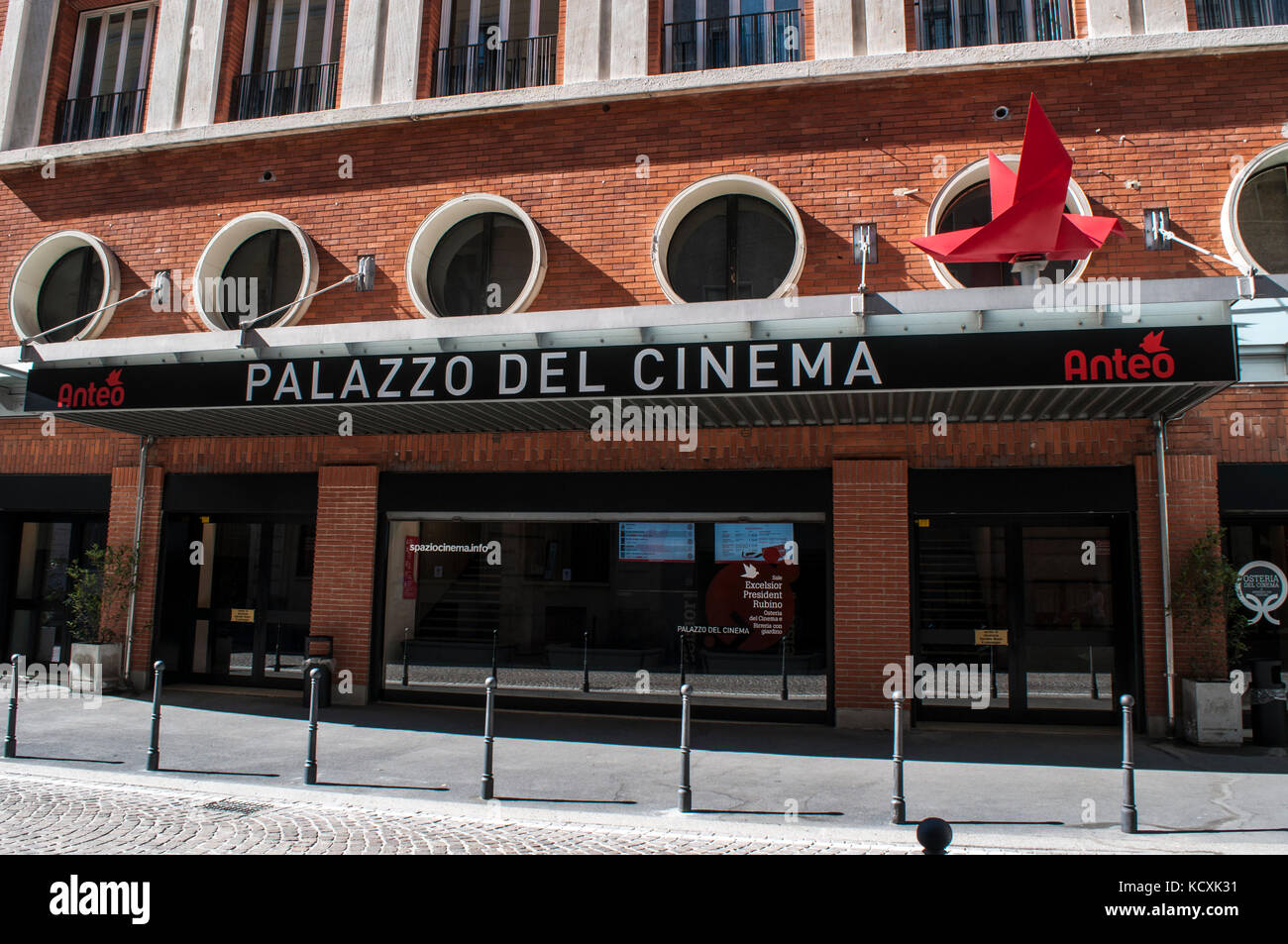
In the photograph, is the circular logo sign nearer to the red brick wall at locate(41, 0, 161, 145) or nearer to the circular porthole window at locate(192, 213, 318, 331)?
the circular porthole window at locate(192, 213, 318, 331)

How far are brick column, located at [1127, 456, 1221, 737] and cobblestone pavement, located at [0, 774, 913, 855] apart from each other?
579 centimetres

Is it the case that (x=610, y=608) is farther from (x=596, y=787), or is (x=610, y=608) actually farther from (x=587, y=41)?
(x=587, y=41)

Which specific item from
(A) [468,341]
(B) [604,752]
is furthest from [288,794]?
(A) [468,341]

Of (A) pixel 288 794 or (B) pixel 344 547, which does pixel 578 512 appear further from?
(A) pixel 288 794

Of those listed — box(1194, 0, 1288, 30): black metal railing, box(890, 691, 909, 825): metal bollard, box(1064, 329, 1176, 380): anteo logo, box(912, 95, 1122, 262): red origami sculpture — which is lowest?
box(890, 691, 909, 825): metal bollard

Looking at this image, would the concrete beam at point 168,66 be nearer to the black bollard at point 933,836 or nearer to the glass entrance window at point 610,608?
the glass entrance window at point 610,608

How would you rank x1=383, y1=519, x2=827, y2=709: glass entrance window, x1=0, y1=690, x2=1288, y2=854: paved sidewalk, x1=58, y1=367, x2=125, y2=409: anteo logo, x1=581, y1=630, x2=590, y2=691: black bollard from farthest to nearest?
x1=581, y1=630, x2=590, y2=691: black bollard
x1=383, y1=519, x2=827, y2=709: glass entrance window
x1=58, y1=367, x2=125, y2=409: anteo logo
x1=0, y1=690, x2=1288, y2=854: paved sidewalk

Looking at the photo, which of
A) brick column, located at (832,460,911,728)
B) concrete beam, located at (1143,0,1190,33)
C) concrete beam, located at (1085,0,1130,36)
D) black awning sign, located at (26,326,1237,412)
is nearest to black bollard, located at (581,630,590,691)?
brick column, located at (832,460,911,728)

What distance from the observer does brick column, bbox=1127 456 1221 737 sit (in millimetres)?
10234

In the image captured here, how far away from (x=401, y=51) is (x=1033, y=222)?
953 cm

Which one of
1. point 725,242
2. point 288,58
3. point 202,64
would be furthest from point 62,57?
point 725,242

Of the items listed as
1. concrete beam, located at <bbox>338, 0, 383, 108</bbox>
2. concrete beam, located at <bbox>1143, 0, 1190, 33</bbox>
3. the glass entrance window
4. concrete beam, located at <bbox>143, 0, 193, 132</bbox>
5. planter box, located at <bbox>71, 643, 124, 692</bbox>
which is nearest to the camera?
concrete beam, located at <bbox>1143, 0, 1190, 33</bbox>

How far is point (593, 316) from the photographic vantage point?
9258 mm
